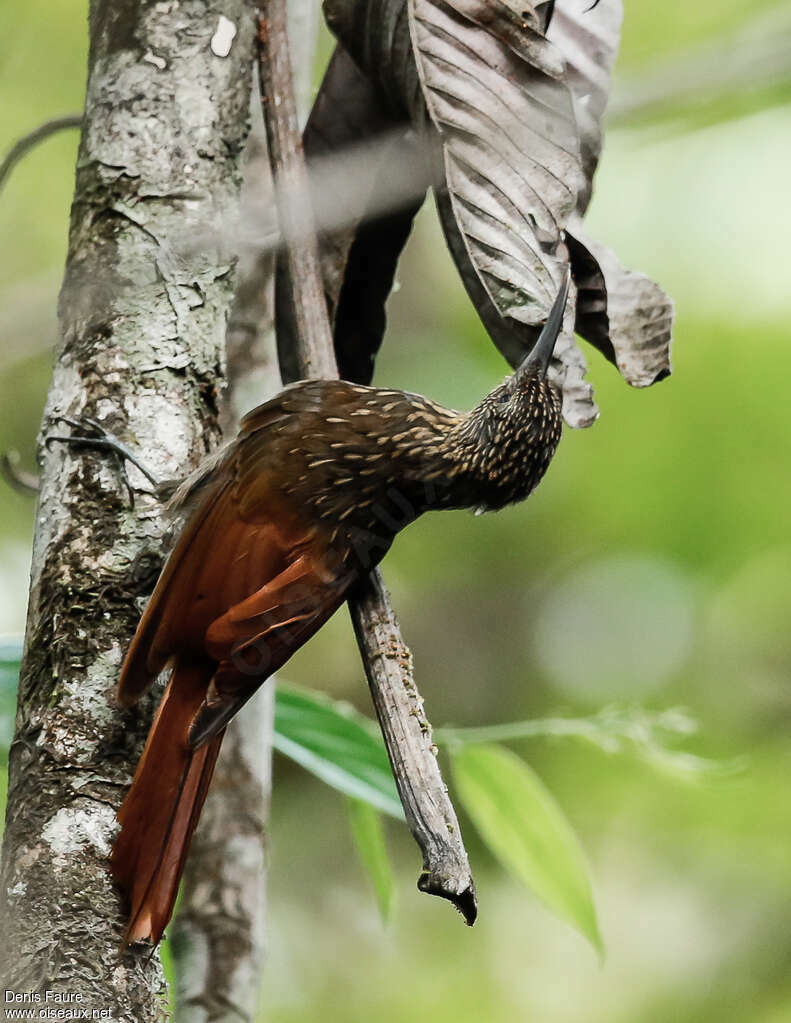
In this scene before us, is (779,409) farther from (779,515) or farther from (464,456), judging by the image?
(464,456)

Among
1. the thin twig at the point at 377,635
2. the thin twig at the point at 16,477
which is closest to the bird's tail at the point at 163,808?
the thin twig at the point at 377,635

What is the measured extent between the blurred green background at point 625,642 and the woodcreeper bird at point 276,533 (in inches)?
83.6

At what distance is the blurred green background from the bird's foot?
238cm

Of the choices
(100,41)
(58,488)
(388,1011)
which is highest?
(100,41)

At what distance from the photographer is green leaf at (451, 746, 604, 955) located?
232 centimetres

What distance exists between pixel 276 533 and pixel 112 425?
13.2 inches

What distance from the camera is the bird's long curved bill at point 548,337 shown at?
1813mm

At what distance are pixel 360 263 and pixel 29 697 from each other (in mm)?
1036

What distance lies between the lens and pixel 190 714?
1.71 m

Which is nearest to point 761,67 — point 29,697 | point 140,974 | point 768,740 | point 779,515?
point 29,697

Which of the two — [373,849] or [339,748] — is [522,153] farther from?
[373,849]

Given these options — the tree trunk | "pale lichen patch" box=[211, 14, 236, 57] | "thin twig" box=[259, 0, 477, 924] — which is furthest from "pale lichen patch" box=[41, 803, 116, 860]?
"pale lichen patch" box=[211, 14, 236, 57]

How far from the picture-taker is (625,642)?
216 inches

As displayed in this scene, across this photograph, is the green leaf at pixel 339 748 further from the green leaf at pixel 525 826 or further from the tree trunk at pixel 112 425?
the tree trunk at pixel 112 425
